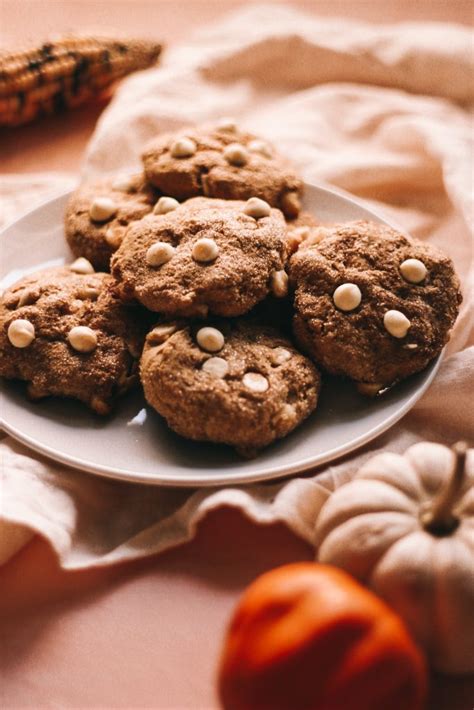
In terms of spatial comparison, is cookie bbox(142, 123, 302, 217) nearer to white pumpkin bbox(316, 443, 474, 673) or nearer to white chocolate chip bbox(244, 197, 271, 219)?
white chocolate chip bbox(244, 197, 271, 219)

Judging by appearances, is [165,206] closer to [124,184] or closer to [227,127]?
[124,184]

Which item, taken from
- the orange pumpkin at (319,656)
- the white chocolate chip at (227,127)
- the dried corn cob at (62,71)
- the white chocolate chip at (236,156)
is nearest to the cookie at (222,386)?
the orange pumpkin at (319,656)

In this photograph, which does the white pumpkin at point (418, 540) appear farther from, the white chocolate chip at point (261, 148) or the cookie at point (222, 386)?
the white chocolate chip at point (261, 148)

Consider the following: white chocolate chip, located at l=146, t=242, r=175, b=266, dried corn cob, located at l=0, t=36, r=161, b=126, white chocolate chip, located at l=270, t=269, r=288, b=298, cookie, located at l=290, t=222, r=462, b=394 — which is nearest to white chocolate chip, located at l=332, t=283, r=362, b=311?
cookie, located at l=290, t=222, r=462, b=394

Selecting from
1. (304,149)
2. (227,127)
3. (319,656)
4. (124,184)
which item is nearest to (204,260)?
(124,184)

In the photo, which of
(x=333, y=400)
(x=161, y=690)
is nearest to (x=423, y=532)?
(x=333, y=400)

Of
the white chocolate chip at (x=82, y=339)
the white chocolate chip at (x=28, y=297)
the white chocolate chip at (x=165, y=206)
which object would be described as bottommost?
the white chocolate chip at (x=82, y=339)
